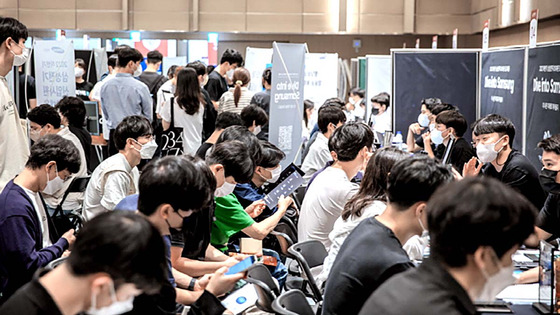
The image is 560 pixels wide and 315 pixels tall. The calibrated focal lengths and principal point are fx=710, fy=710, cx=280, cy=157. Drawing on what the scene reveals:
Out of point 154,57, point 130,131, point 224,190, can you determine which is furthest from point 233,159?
→ point 154,57

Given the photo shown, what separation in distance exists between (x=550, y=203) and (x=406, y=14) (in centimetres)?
1188

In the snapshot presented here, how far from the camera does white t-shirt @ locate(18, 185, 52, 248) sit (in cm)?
315

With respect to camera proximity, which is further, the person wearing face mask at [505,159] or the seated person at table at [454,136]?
the seated person at table at [454,136]

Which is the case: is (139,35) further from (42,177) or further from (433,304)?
(433,304)

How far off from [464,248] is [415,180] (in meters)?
0.69

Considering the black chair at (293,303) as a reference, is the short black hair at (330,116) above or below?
above

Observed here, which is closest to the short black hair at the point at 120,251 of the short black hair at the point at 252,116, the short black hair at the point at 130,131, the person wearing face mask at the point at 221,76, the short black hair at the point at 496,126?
the short black hair at the point at 130,131

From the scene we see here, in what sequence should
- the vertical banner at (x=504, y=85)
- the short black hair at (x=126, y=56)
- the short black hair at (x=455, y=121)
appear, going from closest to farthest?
the vertical banner at (x=504, y=85), the short black hair at (x=455, y=121), the short black hair at (x=126, y=56)

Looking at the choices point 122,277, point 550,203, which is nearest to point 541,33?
point 550,203

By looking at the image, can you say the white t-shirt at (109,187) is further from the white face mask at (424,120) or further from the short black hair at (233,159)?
the white face mask at (424,120)

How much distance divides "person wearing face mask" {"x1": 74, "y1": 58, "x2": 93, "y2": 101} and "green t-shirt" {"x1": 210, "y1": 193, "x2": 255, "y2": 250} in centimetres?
599

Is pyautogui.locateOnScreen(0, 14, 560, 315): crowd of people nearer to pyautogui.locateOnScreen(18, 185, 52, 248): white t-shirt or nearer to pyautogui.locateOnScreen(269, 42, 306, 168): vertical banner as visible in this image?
→ pyautogui.locateOnScreen(18, 185, 52, 248): white t-shirt

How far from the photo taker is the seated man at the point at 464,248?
1534mm

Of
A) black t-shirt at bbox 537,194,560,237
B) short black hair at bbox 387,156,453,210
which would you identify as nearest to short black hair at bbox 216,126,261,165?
black t-shirt at bbox 537,194,560,237
